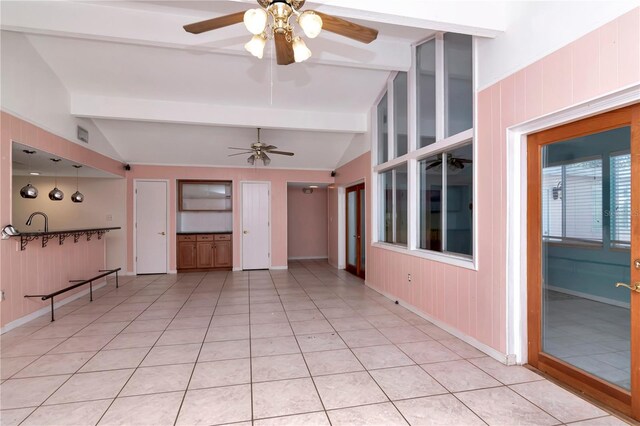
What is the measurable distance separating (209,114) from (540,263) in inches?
195

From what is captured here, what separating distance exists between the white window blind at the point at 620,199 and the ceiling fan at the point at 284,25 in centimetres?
188

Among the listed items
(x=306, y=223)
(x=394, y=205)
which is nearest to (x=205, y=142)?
(x=306, y=223)

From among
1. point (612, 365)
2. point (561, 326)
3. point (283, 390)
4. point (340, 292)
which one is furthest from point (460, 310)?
point (340, 292)

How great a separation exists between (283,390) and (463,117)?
10.5 ft

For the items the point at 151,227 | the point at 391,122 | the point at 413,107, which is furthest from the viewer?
the point at 151,227

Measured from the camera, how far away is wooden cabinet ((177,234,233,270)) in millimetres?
7555

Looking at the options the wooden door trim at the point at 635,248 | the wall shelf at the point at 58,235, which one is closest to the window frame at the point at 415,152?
the wooden door trim at the point at 635,248

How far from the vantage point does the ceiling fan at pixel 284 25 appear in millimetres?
1941

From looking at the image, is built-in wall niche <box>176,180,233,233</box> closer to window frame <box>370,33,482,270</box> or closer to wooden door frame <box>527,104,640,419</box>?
window frame <box>370,33,482,270</box>

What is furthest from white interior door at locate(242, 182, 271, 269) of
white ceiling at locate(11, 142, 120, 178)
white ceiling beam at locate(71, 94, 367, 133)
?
white ceiling at locate(11, 142, 120, 178)

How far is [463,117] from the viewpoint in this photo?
3445 millimetres

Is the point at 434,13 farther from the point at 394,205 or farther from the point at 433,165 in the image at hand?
the point at 394,205

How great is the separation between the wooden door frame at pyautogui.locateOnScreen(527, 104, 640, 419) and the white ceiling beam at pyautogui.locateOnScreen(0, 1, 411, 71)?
2467 mm

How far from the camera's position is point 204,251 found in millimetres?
7648
